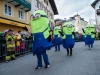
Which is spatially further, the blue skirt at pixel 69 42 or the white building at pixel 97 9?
the white building at pixel 97 9

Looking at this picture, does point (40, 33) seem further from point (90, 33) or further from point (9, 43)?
point (90, 33)

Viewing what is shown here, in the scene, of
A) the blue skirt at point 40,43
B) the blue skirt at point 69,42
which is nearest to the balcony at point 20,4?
the blue skirt at point 69,42

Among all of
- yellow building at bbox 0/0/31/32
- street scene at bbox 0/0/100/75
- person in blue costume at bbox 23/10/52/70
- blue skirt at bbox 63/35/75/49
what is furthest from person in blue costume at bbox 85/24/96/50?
yellow building at bbox 0/0/31/32

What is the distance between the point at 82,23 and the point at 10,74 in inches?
3199

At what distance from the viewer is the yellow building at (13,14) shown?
16.3 meters

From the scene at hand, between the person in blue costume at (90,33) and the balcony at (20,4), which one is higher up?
the balcony at (20,4)

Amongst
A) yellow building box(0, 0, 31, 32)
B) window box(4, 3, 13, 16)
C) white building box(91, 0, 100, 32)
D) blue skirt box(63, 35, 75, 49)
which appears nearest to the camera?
blue skirt box(63, 35, 75, 49)

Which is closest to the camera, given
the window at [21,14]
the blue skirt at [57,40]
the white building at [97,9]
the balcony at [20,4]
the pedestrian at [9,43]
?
the pedestrian at [9,43]

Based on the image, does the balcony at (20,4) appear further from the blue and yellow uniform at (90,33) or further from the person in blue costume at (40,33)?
the person in blue costume at (40,33)

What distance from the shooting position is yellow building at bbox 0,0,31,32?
643 inches

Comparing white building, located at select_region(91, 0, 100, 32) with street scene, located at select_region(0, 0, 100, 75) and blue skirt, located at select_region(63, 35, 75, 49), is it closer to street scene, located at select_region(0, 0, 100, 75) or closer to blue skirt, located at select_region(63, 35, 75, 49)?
street scene, located at select_region(0, 0, 100, 75)

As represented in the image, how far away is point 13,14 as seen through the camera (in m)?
18.9

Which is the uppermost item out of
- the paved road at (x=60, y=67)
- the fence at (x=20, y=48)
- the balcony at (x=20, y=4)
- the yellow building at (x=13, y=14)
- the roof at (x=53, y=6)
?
the roof at (x=53, y=6)

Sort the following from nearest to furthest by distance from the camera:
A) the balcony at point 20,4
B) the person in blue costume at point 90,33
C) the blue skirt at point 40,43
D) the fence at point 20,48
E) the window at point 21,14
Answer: the blue skirt at point 40,43, the fence at point 20,48, the person in blue costume at point 90,33, the balcony at point 20,4, the window at point 21,14
